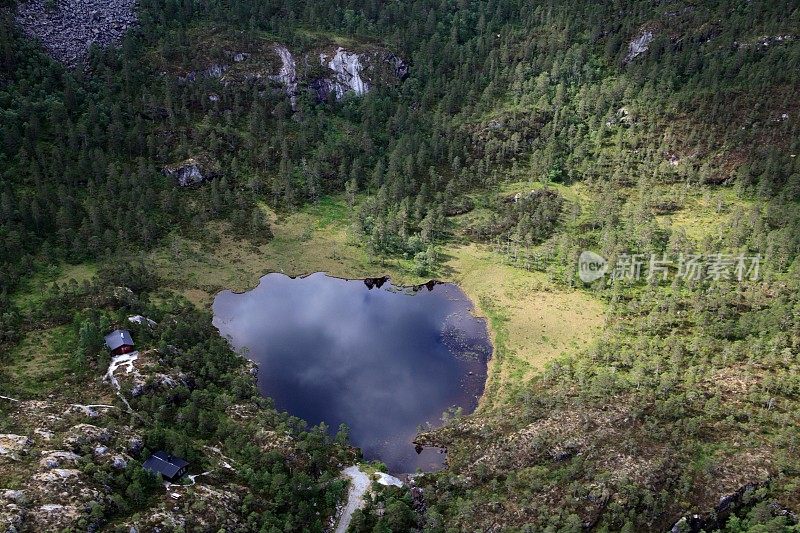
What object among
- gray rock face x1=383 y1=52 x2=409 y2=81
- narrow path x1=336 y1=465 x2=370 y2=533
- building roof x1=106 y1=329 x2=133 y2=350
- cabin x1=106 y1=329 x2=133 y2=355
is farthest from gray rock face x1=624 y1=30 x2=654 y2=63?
cabin x1=106 y1=329 x2=133 y2=355

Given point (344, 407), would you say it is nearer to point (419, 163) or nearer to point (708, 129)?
point (419, 163)

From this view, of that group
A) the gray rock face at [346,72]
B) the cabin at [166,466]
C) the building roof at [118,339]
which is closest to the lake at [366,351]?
the building roof at [118,339]

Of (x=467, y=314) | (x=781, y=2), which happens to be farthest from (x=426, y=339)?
(x=781, y=2)

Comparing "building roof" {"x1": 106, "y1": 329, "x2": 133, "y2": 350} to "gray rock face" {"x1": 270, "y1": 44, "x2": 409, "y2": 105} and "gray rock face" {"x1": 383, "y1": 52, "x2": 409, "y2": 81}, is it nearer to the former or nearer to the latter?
"gray rock face" {"x1": 270, "y1": 44, "x2": 409, "y2": 105}

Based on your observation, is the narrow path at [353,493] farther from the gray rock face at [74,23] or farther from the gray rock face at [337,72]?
the gray rock face at [74,23]

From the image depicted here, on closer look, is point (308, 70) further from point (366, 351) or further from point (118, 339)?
point (118, 339)
